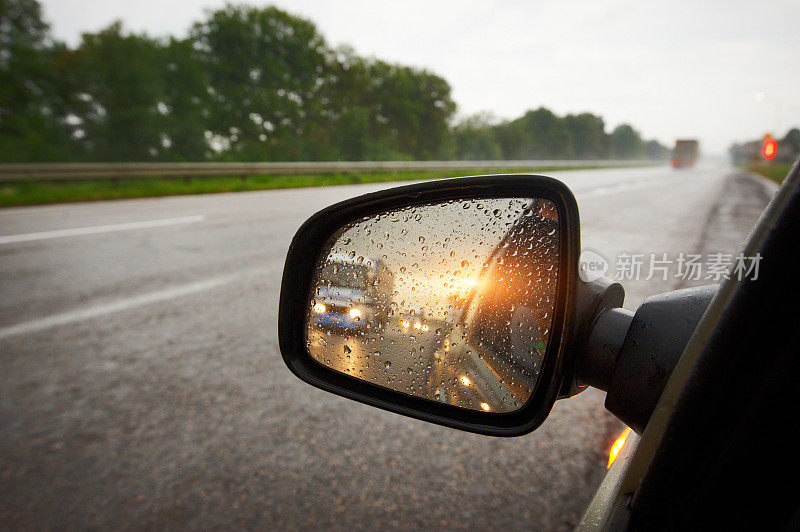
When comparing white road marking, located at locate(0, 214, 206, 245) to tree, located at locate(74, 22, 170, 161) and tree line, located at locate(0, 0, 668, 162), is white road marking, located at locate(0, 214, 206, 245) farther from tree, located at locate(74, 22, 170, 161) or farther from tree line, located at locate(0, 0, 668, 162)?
tree, located at locate(74, 22, 170, 161)

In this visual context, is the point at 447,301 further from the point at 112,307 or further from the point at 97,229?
the point at 97,229

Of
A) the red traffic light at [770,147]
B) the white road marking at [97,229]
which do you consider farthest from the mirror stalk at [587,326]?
the red traffic light at [770,147]

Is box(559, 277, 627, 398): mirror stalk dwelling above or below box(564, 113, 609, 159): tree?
below

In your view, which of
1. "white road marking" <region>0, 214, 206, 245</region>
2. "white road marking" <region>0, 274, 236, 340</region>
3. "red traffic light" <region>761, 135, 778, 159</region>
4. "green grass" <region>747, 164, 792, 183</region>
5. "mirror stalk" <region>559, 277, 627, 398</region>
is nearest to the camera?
"green grass" <region>747, 164, 792, 183</region>

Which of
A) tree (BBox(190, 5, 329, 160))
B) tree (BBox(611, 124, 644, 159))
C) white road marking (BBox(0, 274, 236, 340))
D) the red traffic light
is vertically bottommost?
white road marking (BBox(0, 274, 236, 340))

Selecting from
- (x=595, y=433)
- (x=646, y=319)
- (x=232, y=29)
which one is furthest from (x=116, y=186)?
(x=646, y=319)

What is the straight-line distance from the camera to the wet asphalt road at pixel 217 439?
74.5 inches

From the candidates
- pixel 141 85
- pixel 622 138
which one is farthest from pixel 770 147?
pixel 141 85

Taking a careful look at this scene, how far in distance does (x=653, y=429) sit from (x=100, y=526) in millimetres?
2027

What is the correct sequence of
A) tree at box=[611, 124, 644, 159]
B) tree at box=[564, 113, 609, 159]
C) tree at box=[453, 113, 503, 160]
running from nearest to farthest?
1. tree at box=[564, 113, 609, 159]
2. tree at box=[453, 113, 503, 160]
3. tree at box=[611, 124, 644, 159]

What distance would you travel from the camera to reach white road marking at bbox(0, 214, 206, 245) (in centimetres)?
700

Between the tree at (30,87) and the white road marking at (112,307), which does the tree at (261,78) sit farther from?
the tree at (30,87)

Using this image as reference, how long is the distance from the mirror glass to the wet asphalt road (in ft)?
1.41

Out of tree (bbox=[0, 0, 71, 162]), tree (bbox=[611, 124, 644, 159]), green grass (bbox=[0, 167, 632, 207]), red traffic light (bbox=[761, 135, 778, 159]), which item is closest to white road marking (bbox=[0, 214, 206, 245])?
green grass (bbox=[0, 167, 632, 207])
